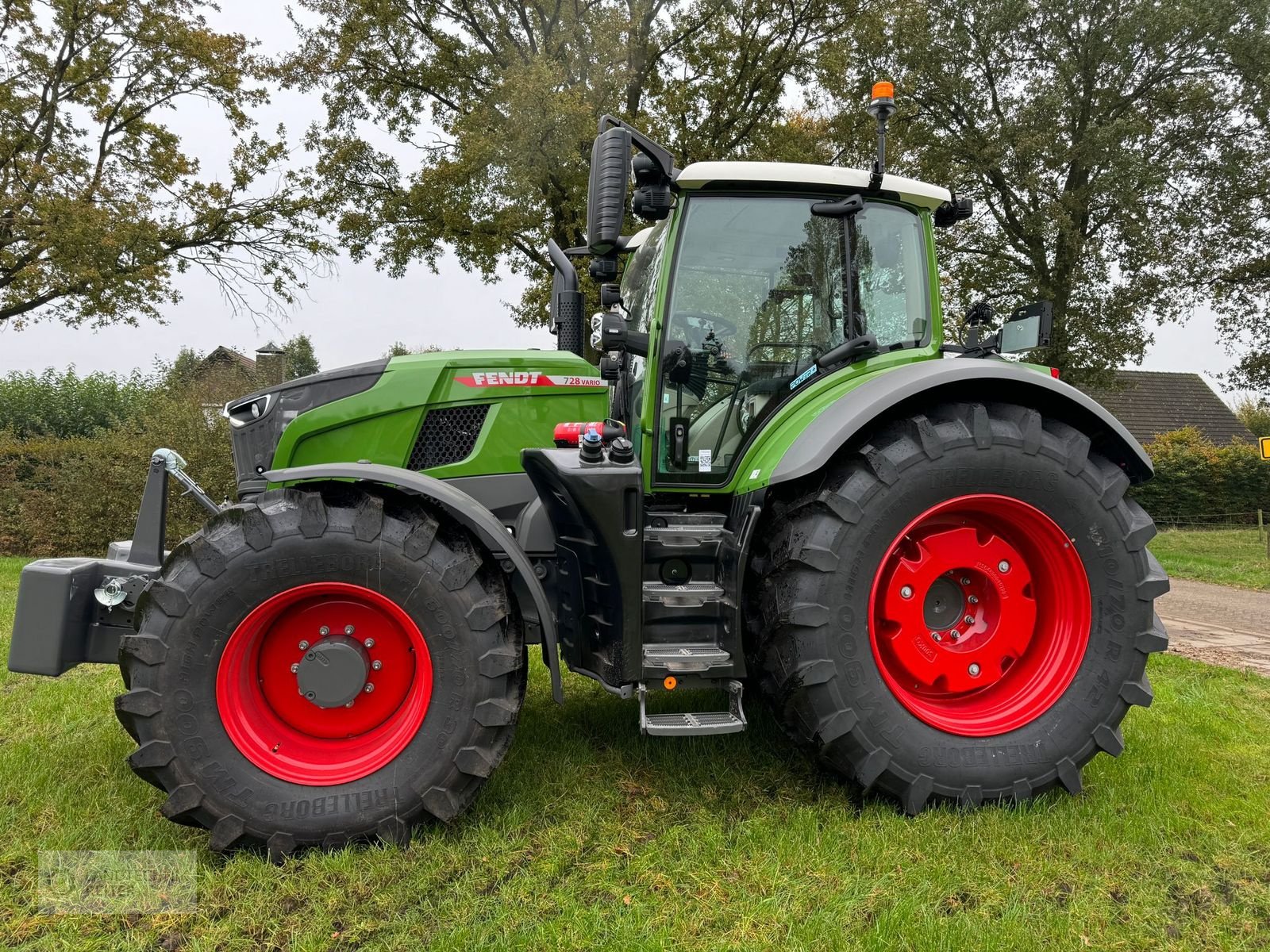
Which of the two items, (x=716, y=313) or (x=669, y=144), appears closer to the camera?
(x=716, y=313)

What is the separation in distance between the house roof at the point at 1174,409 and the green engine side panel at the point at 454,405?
24514 millimetres

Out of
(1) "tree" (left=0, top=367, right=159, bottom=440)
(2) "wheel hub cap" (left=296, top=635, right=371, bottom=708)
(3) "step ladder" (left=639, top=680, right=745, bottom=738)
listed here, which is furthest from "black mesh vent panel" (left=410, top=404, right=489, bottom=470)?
(1) "tree" (left=0, top=367, right=159, bottom=440)

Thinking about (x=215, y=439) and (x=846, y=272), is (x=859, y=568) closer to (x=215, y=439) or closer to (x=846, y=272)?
(x=846, y=272)

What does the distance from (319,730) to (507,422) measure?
1.37 meters

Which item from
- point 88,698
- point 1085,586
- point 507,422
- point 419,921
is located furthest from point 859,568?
point 88,698

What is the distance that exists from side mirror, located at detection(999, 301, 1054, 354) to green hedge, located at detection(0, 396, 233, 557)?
373 inches

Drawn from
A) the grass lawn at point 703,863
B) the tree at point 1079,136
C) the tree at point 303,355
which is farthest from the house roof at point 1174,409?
the tree at point 303,355

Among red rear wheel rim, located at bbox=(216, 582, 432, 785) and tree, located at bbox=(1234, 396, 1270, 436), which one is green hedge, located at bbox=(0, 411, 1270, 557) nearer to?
red rear wheel rim, located at bbox=(216, 582, 432, 785)

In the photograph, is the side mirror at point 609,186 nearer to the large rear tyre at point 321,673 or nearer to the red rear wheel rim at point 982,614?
the large rear tyre at point 321,673

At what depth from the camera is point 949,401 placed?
9.67 ft

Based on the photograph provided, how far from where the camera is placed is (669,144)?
11516mm

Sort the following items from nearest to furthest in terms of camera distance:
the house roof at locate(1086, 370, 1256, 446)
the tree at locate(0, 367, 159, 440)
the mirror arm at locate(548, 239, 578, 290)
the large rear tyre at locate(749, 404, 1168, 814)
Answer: the large rear tyre at locate(749, 404, 1168, 814) < the mirror arm at locate(548, 239, 578, 290) < the tree at locate(0, 367, 159, 440) < the house roof at locate(1086, 370, 1256, 446)

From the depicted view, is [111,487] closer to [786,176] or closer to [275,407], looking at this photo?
[275,407]

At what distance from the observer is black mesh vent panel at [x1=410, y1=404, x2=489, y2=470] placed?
3205 mm
